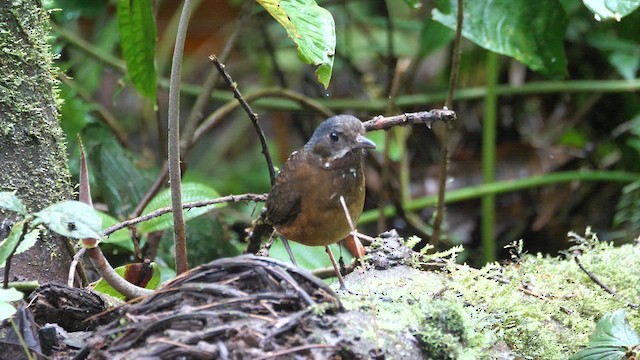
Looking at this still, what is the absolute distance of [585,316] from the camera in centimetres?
225

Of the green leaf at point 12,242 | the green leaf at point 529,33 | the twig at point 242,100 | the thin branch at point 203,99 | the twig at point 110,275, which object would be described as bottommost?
the green leaf at point 12,242

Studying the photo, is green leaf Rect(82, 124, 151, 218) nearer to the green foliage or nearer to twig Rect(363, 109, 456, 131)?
twig Rect(363, 109, 456, 131)

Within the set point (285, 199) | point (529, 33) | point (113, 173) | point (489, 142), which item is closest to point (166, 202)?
point (113, 173)

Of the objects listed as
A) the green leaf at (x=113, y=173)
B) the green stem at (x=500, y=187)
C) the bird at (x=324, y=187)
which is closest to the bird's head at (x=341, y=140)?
the bird at (x=324, y=187)

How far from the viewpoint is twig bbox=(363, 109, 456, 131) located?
2002 mm

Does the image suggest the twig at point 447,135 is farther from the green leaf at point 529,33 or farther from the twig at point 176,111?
the twig at point 176,111

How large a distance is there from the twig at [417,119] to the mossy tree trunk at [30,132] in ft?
3.05

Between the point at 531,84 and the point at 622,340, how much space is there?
10.1ft

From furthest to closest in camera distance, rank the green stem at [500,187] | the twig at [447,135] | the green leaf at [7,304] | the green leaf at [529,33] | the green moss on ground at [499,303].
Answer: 1. the green stem at [500,187]
2. the green leaf at [529,33]
3. the twig at [447,135]
4. the green moss on ground at [499,303]
5. the green leaf at [7,304]

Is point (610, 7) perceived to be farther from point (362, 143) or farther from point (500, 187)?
point (500, 187)

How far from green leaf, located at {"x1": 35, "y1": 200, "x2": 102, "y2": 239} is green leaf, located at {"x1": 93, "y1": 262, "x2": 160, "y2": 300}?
1.93 feet

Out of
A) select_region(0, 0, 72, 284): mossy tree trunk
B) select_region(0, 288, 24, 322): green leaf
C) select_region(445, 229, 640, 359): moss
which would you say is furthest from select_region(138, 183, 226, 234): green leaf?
select_region(0, 288, 24, 322): green leaf

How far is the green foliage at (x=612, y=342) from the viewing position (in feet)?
5.98

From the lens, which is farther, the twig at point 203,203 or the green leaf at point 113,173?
the green leaf at point 113,173
